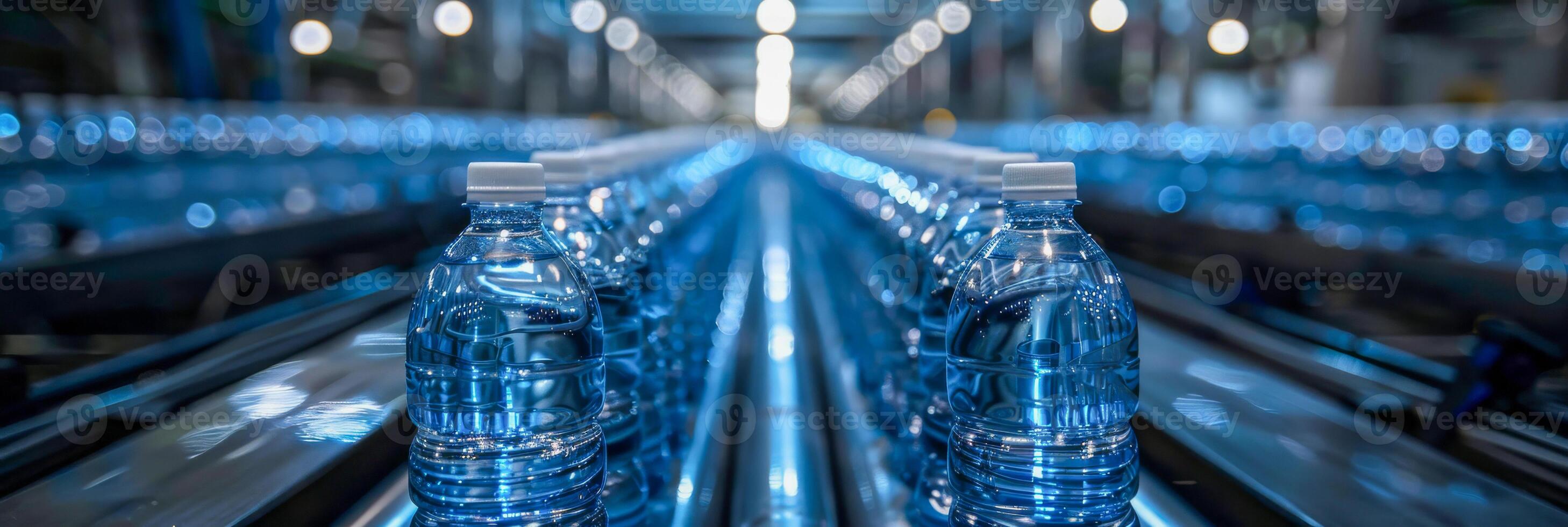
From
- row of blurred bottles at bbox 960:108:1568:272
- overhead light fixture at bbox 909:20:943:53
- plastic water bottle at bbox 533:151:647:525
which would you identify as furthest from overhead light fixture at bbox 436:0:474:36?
plastic water bottle at bbox 533:151:647:525

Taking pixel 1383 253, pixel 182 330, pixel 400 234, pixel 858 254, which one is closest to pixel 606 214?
pixel 858 254

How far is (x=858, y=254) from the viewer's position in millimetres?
2699

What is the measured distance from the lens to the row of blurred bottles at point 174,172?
3322mm

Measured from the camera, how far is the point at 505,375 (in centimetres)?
112

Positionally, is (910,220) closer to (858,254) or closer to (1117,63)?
(858,254)

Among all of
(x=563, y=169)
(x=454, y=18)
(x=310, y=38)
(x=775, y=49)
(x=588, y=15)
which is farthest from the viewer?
(x=775, y=49)

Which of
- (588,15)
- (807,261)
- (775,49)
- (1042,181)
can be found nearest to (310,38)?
(807,261)

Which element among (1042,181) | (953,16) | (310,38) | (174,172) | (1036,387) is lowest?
(1036,387)

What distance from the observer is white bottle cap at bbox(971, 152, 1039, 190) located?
4.52 feet

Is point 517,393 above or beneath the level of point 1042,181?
beneath

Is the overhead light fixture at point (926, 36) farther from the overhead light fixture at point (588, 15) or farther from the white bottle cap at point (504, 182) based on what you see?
the white bottle cap at point (504, 182)

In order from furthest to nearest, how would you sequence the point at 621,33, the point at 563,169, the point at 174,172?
the point at 621,33 < the point at 174,172 < the point at 563,169

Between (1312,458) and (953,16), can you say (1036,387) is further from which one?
(953,16)

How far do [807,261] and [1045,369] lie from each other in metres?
2.69
